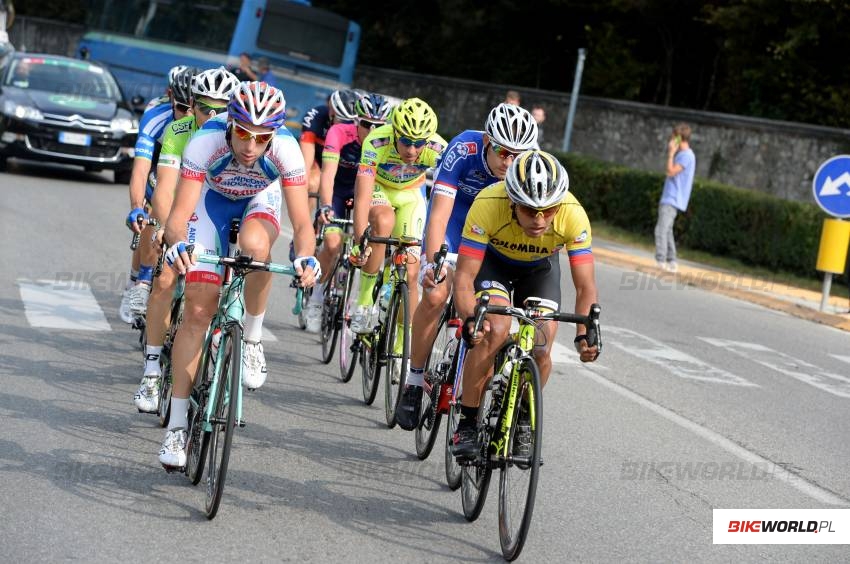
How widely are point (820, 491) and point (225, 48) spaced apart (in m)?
24.2

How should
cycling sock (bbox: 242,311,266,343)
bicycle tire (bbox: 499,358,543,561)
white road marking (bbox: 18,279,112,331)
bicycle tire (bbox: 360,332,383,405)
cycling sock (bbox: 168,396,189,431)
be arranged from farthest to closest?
white road marking (bbox: 18,279,112,331), bicycle tire (bbox: 360,332,383,405), cycling sock (bbox: 242,311,266,343), cycling sock (bbox: 168,396,189,431), bicycle tire (bbox: 499,358,543,561)

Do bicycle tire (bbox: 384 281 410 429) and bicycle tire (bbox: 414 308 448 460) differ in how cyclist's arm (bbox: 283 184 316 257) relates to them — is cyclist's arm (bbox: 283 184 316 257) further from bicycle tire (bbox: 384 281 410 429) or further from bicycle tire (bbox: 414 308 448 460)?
bicycle tire (bbox: 384 281 410 429)

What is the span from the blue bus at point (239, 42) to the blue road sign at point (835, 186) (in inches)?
630

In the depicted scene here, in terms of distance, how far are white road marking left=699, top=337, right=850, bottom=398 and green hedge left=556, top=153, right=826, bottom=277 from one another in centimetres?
751

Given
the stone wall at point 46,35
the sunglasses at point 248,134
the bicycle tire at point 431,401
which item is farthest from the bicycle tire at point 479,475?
the stone wall at point 46,35

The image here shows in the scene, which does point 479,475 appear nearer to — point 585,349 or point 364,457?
point 585,349

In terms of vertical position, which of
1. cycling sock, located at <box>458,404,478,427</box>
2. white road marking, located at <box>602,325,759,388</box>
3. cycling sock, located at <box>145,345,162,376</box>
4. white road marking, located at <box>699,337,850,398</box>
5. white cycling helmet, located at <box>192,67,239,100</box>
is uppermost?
white cycling helmet, located at <box>192,67,239,100</box>

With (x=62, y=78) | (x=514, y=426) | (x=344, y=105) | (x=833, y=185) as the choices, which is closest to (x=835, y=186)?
(x=833, y=185)

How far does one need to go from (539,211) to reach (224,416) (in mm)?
1732

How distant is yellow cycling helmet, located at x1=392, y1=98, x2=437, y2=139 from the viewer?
29.6 ft

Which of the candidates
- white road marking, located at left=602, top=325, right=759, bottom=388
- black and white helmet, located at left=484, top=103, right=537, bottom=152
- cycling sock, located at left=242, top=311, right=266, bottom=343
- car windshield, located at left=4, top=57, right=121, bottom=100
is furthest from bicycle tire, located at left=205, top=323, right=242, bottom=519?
car windshield, located at left=4, top=57, right=121, bottom=100

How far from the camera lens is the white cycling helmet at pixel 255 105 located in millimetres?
6516

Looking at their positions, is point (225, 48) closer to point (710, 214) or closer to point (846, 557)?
point (710, 214)

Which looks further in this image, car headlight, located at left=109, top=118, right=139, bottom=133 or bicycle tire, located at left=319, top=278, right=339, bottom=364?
car headlight, located at left=109, top=118, right=139, bottom=133
